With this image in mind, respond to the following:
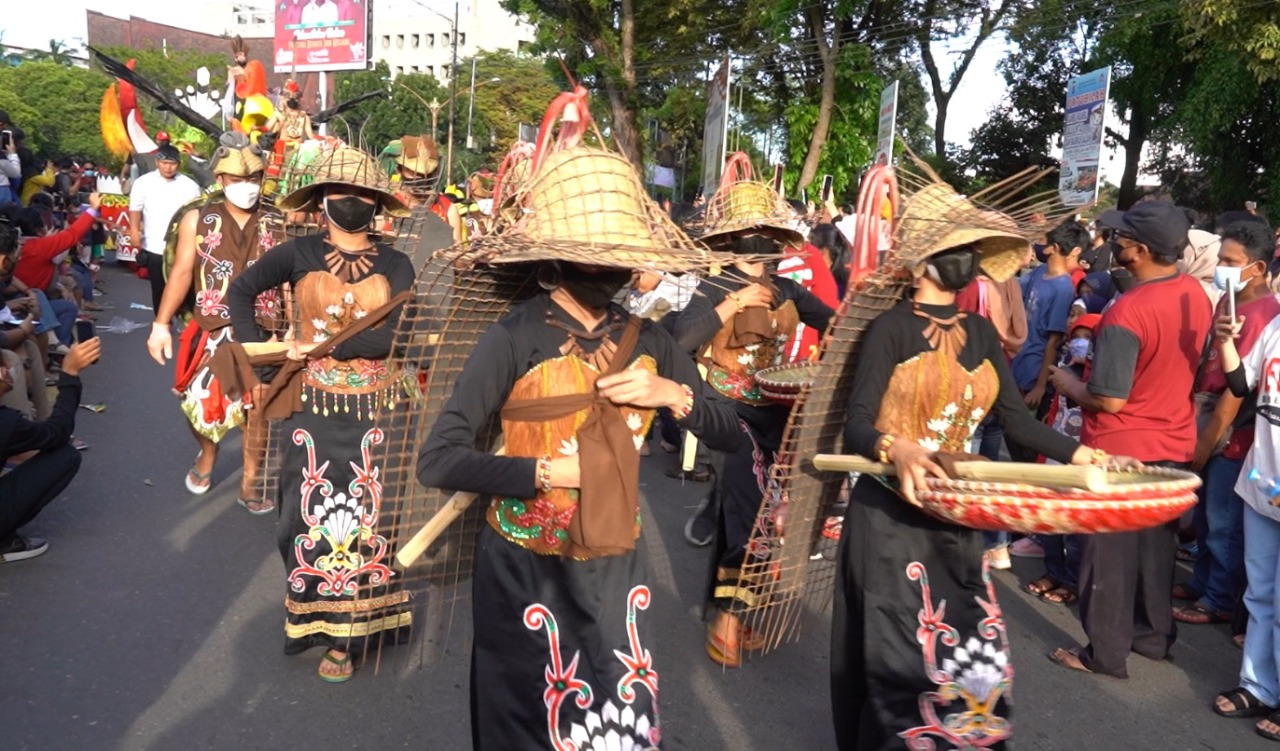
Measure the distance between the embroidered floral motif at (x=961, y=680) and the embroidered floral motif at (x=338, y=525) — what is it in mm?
2311

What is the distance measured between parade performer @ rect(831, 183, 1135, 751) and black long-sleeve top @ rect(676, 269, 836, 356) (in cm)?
74

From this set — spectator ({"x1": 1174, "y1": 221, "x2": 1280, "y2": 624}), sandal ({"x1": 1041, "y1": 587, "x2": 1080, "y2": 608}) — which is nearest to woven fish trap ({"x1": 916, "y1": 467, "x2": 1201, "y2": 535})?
spectator ({"x1": 1174, "y1": 221, "x2": 1280, "y2": 624})

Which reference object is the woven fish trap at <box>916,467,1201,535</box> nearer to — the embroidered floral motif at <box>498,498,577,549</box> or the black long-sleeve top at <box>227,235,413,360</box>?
the embroidered floral motif at <box>498,498,577,549</box>

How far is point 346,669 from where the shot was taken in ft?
14.4

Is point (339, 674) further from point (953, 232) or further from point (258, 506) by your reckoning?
point (953, 232)

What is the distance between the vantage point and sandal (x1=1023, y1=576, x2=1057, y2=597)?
592cm

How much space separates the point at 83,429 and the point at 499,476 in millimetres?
7094

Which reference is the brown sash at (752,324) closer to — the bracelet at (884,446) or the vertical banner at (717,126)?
the bracelet at (884,446)

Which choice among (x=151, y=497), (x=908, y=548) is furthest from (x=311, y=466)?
(x=151, y=497)

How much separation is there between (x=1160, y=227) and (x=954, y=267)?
1474 mm

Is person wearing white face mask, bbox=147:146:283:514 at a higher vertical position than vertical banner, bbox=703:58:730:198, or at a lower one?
lower

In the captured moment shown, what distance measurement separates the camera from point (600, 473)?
2480mm

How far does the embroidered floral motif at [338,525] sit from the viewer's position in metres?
4.39

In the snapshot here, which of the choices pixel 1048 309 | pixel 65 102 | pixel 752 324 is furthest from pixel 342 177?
pixel 65 102
